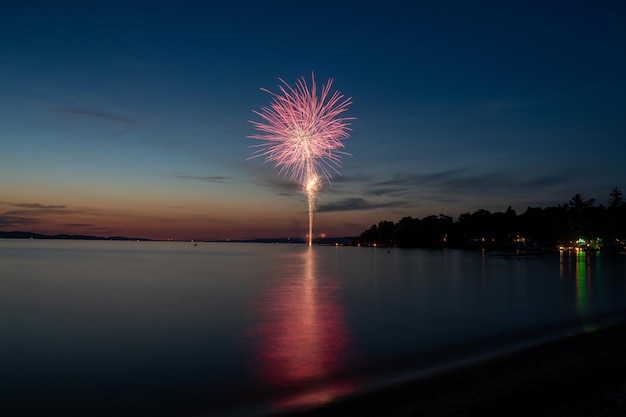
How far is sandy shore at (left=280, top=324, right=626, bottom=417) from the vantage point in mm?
8578

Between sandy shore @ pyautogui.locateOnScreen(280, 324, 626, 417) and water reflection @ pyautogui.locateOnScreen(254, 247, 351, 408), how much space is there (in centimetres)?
144

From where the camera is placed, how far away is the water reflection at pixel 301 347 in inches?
495

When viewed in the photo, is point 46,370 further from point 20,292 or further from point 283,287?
point 283,287

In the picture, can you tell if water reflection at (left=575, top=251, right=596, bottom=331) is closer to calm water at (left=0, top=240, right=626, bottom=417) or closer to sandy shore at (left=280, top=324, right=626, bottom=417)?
calm water at (left=0, top=240, right=626, bottom=417)

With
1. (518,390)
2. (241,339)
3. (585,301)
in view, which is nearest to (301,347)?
(241,339)

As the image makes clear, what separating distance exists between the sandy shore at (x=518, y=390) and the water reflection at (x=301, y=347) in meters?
1.44

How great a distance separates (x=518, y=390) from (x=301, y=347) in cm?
936

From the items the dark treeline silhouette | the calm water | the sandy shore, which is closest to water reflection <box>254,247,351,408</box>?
the calm water

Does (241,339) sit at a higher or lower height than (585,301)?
lower

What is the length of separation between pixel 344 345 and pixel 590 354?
813 centimetres

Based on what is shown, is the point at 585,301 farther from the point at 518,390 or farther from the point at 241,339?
the point at 518,390

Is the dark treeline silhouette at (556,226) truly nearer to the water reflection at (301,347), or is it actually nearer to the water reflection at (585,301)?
the water reflection at (585,301)

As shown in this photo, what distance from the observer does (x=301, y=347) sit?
18156 mm

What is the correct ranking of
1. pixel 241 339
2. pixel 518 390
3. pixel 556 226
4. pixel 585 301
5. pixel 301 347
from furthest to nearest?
pixel 556 226
pixel 585 301
pixel 241 339
pixel 301 347
pixel 518 390
